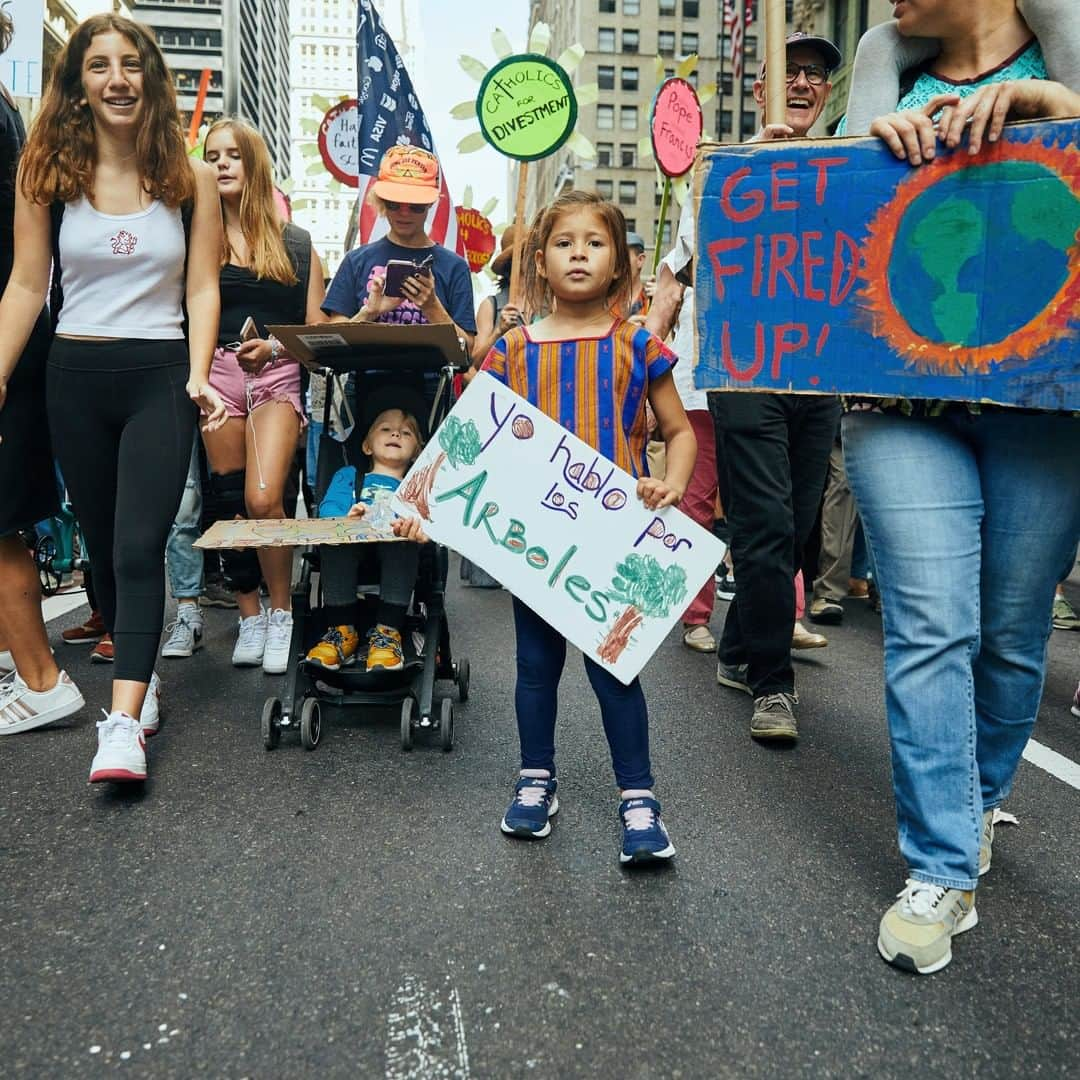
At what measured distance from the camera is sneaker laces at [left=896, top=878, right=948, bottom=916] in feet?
6.51

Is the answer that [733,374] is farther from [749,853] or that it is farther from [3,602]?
[3,602]

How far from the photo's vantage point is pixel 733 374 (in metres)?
2.25

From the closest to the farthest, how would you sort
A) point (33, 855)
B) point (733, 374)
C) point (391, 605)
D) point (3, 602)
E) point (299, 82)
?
point (733, 374)
point (33, 855)
point (3, 602)
point (391, 605)
point (299, 82)

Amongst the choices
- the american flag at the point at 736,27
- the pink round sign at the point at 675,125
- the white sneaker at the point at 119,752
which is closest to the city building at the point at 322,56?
the american flag at the point at 736,27

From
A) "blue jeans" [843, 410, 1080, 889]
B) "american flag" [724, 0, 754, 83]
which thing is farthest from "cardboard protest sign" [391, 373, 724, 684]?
"american flag" [724, 0, 754, 83]

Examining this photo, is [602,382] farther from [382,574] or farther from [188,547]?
[188,547]

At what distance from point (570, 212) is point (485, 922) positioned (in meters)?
1.68

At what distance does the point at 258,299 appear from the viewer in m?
4.30

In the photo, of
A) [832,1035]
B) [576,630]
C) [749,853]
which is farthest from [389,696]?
[832,1035]

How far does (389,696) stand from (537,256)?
61.8 inches

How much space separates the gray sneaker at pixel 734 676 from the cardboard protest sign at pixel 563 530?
167cm

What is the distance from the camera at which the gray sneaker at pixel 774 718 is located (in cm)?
329

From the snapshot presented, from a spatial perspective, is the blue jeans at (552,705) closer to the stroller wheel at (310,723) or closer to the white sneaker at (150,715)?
the stroller wheel at (310,723)

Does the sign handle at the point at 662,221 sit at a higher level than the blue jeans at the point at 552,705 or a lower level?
higher
